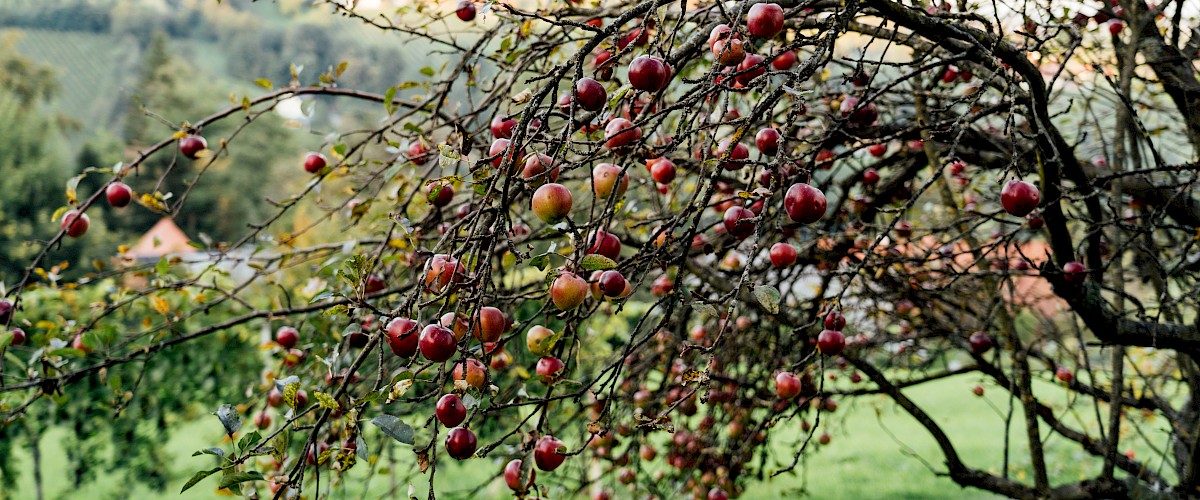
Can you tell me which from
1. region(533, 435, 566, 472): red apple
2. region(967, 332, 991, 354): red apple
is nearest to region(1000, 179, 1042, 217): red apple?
region(533, 435, 566, 472): red apple

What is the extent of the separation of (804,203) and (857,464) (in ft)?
20.9

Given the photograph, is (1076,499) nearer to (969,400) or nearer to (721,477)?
(721,477)

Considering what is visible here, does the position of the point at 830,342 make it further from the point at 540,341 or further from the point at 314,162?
the point at 314,162

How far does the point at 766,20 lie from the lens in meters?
1.06

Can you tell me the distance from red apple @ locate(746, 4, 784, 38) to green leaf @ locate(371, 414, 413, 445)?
75 cm

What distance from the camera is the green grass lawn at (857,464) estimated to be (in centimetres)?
545

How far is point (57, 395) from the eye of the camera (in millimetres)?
1847

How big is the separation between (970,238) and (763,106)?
5.98ft

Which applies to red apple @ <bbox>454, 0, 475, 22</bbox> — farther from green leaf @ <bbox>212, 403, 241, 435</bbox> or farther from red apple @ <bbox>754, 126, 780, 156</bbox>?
green leaf @ <bbox>212, 403, 241, 435</bbox>

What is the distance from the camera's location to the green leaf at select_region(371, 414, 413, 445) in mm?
888

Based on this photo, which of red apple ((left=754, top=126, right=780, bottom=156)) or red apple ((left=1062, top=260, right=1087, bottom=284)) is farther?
red apple ((left=1062, top=260, right=1087, bottom=284))

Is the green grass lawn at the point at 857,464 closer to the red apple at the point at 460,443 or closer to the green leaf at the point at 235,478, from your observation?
the red apple at the point at 460,443

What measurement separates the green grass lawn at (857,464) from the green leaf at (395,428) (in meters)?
3.23

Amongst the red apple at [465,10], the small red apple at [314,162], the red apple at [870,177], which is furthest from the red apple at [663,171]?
the red apple at [870,177]
